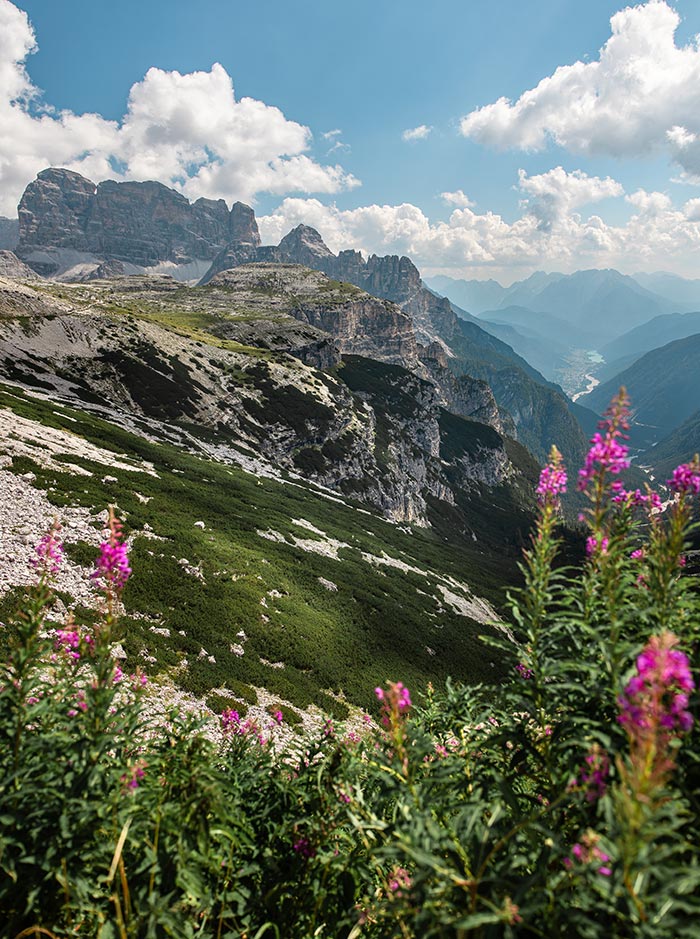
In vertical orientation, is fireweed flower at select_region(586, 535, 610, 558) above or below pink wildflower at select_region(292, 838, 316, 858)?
above

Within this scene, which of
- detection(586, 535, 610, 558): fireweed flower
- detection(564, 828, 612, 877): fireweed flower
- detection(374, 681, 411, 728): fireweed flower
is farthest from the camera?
detection(586, 535, 610, 558): fireweed flower

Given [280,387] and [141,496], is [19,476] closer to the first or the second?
[141,496]

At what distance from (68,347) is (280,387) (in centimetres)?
4298

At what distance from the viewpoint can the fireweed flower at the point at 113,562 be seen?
469cm

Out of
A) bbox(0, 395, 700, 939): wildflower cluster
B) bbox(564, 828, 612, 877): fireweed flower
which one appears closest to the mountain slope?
bbox(0, 395, 700, 939): wildflower cluster

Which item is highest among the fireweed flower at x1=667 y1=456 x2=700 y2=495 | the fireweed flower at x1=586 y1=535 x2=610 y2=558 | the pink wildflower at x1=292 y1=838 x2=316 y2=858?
the fireweed flower at x1=667 y1=456 x2=700 y2=495

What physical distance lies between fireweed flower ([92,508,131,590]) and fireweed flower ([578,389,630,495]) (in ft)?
16.0

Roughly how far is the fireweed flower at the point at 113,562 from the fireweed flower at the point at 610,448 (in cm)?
488

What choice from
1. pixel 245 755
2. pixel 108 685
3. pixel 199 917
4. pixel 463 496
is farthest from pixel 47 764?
pixel 463 496

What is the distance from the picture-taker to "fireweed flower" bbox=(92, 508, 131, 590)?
4.69 m

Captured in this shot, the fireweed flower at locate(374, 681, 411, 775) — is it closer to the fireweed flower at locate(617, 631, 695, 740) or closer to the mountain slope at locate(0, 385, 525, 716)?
the fireweed flower at locate(617, 631, 695, 740)

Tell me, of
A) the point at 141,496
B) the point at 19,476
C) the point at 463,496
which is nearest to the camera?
the point at 19,476

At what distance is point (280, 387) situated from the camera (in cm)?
10106

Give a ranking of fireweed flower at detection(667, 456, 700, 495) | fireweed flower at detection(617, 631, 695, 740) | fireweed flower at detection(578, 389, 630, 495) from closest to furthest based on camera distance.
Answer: fireweed flower at detection(617, 631, 695, 740), fireweed flower at detection(578, 389, 630, 495), fireweed flower at detection(667, 456, 700, 495)
